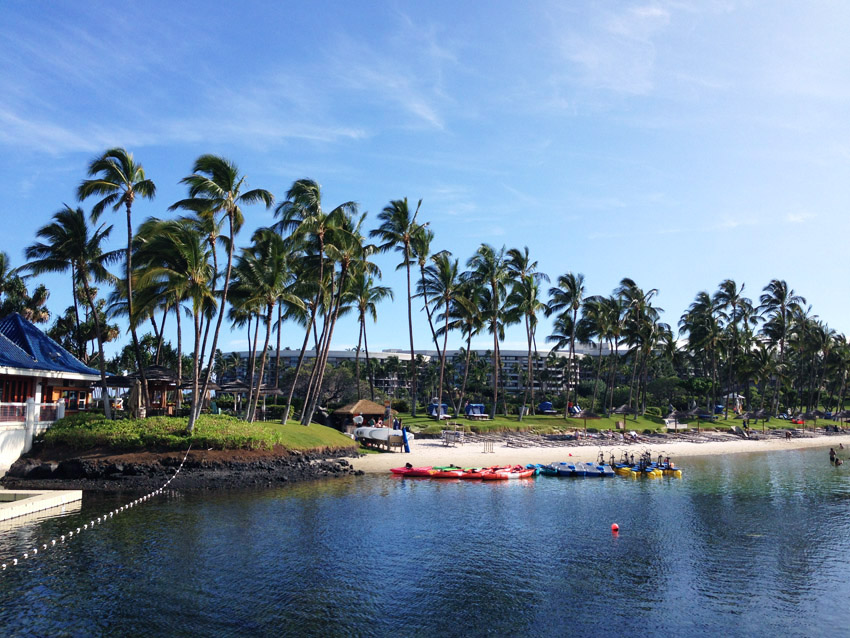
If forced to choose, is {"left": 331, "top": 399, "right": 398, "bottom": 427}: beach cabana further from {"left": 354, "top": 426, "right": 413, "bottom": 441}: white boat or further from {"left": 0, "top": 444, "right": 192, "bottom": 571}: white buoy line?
{"left": 0, "top": 444, "right": 192, "bottom": 571}: white buoy line

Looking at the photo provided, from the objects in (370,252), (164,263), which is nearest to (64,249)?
(164,263)

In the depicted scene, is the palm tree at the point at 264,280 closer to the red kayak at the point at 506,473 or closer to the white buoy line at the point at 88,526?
the white buoy line at the point at 88,526

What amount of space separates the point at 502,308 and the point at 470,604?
48285mm

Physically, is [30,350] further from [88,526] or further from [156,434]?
[88,526]

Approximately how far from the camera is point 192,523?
22.1 meters

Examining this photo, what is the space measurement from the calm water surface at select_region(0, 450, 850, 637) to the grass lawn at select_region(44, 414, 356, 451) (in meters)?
3.09

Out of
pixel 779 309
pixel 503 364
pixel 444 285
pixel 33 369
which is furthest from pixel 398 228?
pixel 503 364

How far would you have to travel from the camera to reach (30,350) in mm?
36375

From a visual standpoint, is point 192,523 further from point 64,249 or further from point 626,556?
point 64,249

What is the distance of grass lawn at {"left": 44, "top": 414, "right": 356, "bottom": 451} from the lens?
1189 inches

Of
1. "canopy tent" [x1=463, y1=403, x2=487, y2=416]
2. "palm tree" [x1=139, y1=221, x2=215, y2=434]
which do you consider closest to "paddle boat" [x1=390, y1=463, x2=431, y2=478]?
"palm tree" [x1=139, y1=221, x2=215, y2=434]

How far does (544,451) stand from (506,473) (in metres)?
11.9

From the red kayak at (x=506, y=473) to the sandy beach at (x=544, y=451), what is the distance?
3216 millimetres

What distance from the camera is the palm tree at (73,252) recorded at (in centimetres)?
3528
